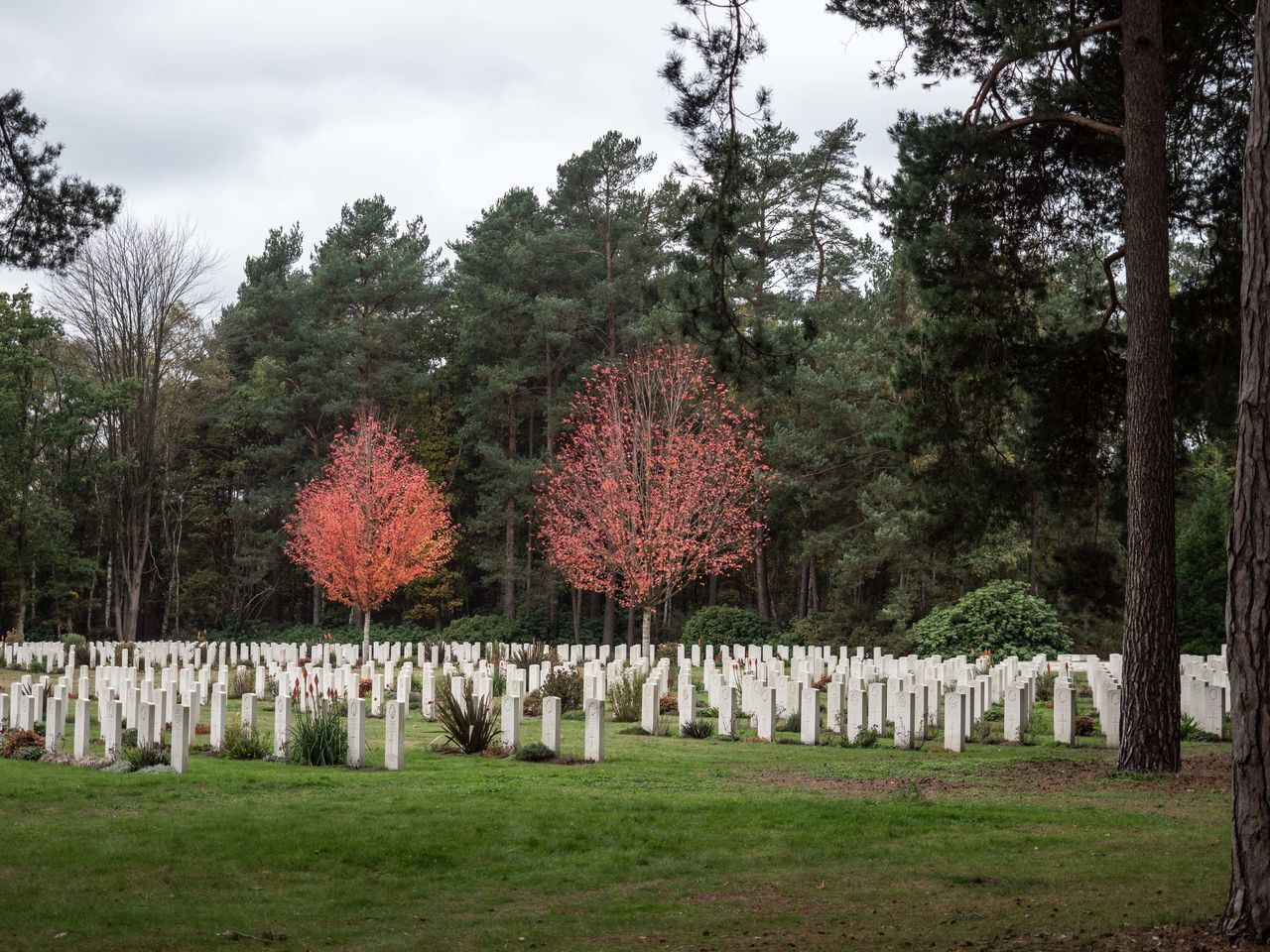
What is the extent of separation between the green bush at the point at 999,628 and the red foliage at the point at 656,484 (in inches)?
313

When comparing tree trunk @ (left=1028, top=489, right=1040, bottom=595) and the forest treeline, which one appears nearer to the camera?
the forest treeline

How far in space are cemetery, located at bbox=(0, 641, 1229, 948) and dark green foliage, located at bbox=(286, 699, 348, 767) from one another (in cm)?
4

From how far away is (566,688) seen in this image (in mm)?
18188

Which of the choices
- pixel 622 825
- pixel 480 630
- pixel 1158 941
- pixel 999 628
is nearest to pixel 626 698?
pixel 622 825

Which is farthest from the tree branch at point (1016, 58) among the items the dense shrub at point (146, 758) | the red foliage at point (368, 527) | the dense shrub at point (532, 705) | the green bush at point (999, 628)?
the red foliage at point (368, 527)

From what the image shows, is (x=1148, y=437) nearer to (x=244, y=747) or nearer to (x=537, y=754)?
(x=537, y=754)

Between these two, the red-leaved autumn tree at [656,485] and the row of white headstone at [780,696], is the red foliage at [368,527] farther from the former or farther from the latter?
the row of white headstone at [780,696]

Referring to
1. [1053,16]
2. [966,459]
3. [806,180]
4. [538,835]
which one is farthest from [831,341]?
[538,835]

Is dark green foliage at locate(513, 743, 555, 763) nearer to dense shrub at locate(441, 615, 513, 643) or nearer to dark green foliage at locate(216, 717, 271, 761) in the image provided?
dark green foliage at locate(216, 717, 271, 761)

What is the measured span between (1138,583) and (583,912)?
721 cm

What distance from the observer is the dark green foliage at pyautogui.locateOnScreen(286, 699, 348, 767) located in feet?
41.3

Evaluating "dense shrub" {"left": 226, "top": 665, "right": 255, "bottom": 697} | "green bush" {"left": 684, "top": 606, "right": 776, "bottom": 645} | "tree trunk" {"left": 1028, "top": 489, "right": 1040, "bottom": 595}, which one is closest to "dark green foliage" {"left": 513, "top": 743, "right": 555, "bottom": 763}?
"dense shrub" {"left": 226, "top": 665, "right": 255, "bottom": 697}

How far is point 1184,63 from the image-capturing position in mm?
14891

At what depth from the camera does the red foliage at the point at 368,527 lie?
3284 cm
